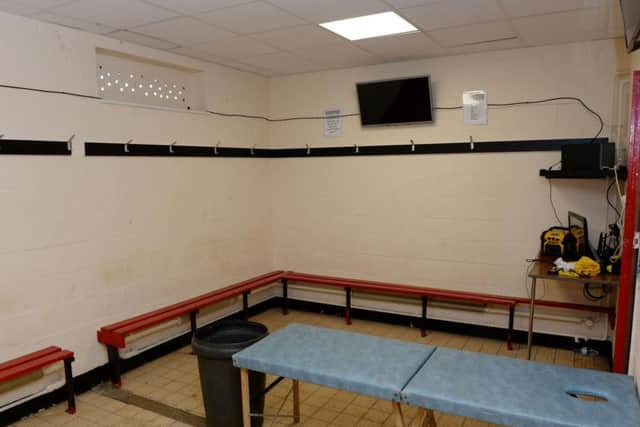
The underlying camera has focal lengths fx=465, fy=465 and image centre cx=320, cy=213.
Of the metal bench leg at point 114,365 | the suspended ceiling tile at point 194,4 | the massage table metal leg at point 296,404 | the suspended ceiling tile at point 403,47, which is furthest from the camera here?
the suspended ceiling tile at point 403,47

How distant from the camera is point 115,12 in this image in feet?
9.89

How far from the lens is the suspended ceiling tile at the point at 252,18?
9.87 feet

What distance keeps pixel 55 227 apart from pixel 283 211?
8.63 feet

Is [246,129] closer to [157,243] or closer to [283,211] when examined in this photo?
[283,211]

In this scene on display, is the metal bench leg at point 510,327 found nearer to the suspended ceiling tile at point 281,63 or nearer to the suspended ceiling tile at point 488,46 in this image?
the suspended ceiling tile at point 488,46

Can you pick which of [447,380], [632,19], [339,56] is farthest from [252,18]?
[447,380]

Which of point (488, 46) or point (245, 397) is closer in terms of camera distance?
point (245, 397)

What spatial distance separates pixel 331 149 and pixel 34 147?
9.36 ft

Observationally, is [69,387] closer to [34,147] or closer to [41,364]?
[41,364]

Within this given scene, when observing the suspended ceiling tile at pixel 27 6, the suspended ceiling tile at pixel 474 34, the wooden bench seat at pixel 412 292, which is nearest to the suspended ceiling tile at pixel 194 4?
the suspended ceiling tile at pixel 27 6

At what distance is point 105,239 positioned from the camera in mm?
3652

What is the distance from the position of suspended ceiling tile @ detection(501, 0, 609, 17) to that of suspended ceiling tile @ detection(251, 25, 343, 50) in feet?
4.28

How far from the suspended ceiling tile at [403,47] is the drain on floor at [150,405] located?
10.3ft

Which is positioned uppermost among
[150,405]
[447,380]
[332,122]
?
[332,122]
